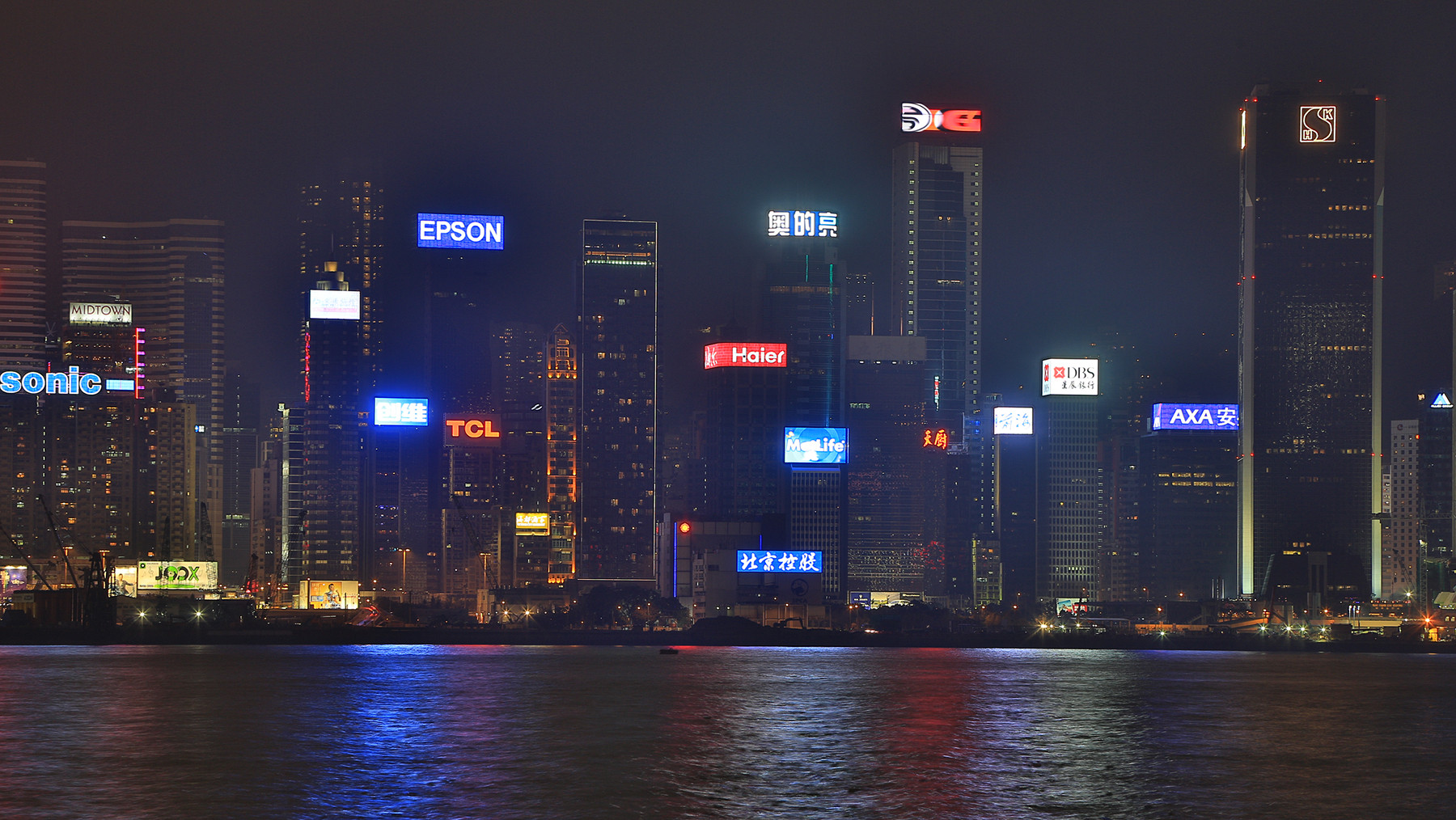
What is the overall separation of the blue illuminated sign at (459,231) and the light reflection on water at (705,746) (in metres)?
58.0

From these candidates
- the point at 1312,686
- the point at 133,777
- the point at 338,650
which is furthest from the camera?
the point at 338,650

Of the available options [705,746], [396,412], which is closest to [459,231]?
[396,412]

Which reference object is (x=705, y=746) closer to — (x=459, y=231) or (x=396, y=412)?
(x=459, y=231)

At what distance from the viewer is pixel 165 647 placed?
196 m

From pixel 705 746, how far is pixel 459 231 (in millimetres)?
116008

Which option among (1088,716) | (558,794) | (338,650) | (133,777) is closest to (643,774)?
(558,794)

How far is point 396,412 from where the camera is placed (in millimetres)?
193750

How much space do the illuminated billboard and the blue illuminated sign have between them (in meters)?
32.4

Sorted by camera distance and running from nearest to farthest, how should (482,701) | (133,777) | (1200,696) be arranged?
1. (133,777)
2. (482,701)
3. (1200,696)

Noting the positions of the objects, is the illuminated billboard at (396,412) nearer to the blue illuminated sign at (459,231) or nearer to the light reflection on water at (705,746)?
the blue illuminated sign at (459,231)

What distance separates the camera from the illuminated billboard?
635 ft

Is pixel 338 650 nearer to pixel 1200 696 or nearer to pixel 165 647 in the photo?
pixel 165 647

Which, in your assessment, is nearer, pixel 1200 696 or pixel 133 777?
pixel 133 777

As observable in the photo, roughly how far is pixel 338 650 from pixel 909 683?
103 meters
